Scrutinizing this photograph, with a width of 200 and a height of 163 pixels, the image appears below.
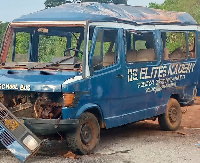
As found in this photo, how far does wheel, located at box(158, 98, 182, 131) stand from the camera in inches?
432

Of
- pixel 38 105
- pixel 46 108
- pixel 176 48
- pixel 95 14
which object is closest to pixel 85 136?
pixel 46 108

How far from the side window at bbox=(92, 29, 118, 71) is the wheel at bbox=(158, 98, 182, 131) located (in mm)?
2621

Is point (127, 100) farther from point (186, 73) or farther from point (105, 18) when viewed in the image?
point (186, 73)

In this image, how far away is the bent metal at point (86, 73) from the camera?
304 inches

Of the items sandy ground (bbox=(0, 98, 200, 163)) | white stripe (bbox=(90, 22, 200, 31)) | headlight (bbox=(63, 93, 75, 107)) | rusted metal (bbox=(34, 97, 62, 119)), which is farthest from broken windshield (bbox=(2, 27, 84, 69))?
sandy ground (bbox=(0, 98, 200, 163))

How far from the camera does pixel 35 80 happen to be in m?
7.86

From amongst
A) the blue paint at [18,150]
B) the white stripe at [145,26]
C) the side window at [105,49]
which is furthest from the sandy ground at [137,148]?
the white stripe at [145,26]

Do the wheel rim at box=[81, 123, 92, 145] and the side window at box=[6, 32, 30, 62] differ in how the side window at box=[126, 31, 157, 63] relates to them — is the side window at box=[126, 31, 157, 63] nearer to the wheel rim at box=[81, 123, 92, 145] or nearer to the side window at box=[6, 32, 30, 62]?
the wheel rim at box=[81, 123, 92, 145]

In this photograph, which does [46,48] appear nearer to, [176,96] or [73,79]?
[73,79]

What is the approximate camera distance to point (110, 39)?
8.99 meters

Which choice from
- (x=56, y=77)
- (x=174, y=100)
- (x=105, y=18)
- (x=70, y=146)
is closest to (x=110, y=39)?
(x=105, y=18)

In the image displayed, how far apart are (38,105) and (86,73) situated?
3.26 ft

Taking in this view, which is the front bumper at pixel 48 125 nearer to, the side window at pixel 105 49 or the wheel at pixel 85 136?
the wheel at pixel 85 136

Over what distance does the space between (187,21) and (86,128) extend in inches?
189
